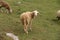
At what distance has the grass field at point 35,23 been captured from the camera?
10.3m

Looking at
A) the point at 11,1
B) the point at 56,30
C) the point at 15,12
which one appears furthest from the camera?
the point at 11,1

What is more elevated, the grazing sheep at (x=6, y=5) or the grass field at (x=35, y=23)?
the grazing sheep at (x=6, y=5)

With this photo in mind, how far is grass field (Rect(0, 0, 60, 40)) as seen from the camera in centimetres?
1032

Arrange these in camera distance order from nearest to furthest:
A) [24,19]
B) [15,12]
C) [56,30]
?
[24,19] → [56,30] → [15,12]

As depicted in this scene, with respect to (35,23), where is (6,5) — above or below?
above

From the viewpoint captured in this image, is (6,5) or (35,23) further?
(6,5)

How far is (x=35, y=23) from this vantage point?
12031 millimetres

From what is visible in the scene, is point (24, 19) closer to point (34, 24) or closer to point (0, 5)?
point (34, 24)

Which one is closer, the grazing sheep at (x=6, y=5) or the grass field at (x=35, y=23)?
the grass field at (x=35, y=23)

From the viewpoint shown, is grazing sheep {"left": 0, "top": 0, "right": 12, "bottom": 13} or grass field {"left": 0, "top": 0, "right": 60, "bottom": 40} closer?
grass field {"left": 0, "top": 0, "right": 60, "bottom": 40}

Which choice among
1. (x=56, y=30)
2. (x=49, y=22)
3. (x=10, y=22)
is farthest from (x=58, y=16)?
(x=10, y=22)

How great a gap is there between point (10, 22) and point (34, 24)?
1203 millimetres

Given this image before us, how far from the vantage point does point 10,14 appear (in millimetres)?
12992

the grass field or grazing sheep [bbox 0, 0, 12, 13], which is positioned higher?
grazing sheep [bbox 0, 0, 12, 13]
